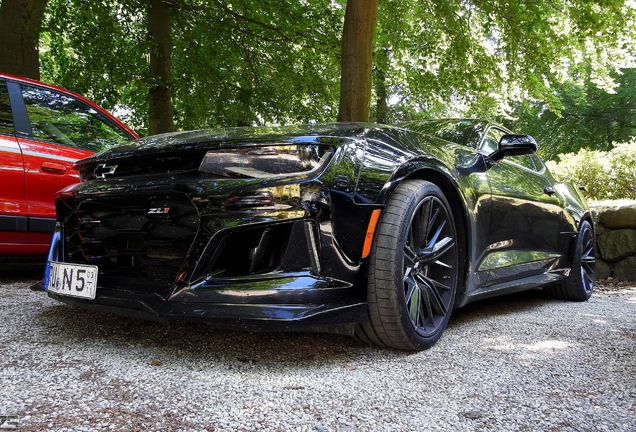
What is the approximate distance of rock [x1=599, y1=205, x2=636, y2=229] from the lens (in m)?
6.02

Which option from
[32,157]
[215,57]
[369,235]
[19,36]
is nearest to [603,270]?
[369,235]

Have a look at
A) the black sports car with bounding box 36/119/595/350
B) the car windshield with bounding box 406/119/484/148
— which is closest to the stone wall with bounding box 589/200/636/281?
the car windshield with bounding box 406/119/484/148

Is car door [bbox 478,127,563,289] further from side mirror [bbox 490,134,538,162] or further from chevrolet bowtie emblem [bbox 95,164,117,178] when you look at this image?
chevrolet bowtie emblem [bbox 95,164,117,178]

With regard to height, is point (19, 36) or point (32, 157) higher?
point (19, 36)

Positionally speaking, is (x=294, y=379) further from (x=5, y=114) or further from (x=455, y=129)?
(x=5, y=114)

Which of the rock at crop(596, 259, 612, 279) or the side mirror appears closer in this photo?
the side mirror

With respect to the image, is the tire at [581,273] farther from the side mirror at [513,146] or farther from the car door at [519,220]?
the side mirror at [513,146]

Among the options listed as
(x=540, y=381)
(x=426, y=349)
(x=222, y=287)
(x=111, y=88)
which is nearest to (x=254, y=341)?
(x=222, y=287)

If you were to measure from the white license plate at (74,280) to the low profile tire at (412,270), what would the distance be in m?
1.19

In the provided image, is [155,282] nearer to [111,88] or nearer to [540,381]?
[540,381]

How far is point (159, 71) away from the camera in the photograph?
8570mm

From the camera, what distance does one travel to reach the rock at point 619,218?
602 cm

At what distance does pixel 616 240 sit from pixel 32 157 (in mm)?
6020

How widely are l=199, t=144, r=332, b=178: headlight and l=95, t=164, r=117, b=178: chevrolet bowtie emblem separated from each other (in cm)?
56
